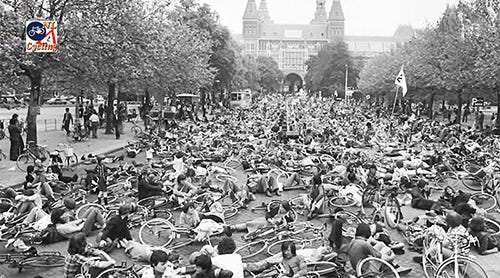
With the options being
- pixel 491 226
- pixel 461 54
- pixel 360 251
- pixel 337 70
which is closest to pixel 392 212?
pixel 491 226

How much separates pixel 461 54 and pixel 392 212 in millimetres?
29049

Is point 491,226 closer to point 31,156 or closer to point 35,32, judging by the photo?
point 35,32

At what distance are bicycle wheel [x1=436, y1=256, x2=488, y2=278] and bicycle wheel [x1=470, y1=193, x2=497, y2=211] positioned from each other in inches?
231

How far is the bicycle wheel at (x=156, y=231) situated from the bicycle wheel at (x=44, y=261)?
182 centimetres

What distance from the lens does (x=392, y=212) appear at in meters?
11.8

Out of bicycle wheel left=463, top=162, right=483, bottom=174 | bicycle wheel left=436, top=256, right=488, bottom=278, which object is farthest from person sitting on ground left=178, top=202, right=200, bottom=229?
bicycle wheel left=463, top=162, right=483, bottom=174

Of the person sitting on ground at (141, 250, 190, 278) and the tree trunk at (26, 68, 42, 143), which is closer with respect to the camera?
the person sitting on ground at (141, 250, 190, 278)

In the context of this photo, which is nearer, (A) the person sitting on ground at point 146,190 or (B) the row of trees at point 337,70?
(A) the person sitting on ground at point 146,190

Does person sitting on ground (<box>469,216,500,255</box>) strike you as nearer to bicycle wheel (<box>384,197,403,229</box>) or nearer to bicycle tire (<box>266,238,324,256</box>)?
bicycle wheel (<box>384,197,403,229</box>)

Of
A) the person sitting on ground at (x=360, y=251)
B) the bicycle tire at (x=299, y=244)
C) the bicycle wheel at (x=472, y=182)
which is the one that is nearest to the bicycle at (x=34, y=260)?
the bicycle tire at (x=299, y=244)

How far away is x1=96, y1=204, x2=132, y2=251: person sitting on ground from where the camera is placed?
984cm

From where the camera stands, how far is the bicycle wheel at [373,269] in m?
7.68

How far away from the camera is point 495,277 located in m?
Answer: 8.80

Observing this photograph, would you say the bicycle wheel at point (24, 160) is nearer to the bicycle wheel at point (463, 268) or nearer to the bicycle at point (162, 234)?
the bicycle at point (162, 234)
